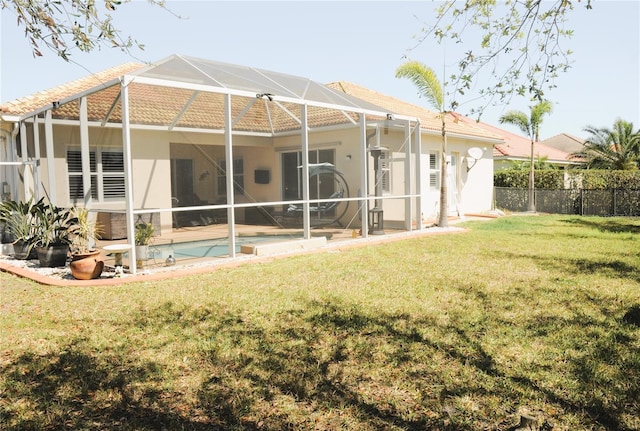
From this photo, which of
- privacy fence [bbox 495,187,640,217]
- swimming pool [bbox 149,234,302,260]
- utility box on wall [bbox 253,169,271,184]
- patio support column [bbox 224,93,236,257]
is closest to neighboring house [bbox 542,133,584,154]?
privacy fence [bbox 495,187,640,217]

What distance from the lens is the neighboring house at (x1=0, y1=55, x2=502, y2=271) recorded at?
8.88m

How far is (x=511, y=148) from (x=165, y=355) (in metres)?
29.1

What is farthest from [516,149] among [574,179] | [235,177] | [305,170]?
[235,177]

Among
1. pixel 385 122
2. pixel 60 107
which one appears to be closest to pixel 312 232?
pixel 385 122

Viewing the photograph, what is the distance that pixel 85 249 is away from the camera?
8969mm

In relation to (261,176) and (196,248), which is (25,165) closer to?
(196,248)

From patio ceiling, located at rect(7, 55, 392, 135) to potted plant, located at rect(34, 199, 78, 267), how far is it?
1.91 metres

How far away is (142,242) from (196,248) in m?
1.18

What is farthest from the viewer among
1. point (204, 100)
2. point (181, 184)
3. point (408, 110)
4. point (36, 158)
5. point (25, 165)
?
point (408, 110)

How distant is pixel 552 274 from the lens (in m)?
7.91

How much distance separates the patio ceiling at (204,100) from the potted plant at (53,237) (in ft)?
6.28

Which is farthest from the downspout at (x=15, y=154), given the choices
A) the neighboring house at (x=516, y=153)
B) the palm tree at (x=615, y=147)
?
the palm tree at (x=615, y=147)

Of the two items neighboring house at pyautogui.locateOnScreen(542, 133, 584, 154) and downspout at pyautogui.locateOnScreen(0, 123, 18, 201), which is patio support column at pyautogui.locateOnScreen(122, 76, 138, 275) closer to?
downspout at pyautogui.locateOnScreen(0, 123, 18, 201)

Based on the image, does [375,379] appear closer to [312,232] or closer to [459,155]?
[312,232]
